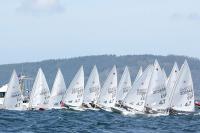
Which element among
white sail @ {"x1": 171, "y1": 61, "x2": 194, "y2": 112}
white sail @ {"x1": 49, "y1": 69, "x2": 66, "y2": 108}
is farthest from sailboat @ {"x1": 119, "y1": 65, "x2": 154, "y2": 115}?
white sail @ {"x1": 49, "y1": 69, "x2": 66, "y2": 108}

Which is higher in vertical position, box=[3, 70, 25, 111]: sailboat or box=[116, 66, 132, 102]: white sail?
box=[116, 66, 132, 102]: white sail

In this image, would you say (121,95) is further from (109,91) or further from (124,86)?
(109,91)

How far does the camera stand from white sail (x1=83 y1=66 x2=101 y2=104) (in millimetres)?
128625

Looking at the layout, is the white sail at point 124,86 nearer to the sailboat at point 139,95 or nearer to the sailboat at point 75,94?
the sailboat at point 75,94

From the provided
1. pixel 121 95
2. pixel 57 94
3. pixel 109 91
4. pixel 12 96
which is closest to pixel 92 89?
pixel 109 91

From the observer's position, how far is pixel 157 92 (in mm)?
99375

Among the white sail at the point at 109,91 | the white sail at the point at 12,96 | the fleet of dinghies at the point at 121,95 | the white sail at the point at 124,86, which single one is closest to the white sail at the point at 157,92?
the fleet of dinghies at the point at 121,95

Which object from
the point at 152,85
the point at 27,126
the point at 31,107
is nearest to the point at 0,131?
the point at 27,126

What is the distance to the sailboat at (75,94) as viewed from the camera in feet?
407

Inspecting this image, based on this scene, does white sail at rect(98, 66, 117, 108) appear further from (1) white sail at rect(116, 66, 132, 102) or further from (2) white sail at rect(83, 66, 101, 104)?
(1) white sail at rect(116, 66, 132, 102)

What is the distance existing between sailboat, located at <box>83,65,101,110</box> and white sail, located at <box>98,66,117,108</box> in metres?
2.37

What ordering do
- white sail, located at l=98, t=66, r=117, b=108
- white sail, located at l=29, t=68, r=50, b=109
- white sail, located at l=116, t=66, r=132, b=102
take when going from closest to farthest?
white sail, located at l=29, t=68, r=50, b=109
white sail, located at l=98, t=66, r=117, b=108
white sail, located at l=116, t=66, r=132, b=102

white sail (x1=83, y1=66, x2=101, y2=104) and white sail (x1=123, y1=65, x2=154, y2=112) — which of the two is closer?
white sail (x1=123, y1=65, x2=154, y2=112)

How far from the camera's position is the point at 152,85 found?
99125 mm
